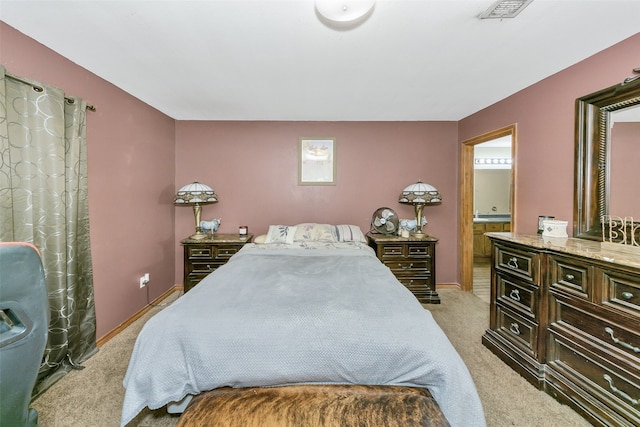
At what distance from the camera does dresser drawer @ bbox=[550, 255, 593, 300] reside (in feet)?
5.14

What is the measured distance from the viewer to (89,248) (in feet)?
7.09

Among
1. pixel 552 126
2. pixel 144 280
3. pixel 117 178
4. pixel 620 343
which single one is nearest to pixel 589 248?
pixel 620 343

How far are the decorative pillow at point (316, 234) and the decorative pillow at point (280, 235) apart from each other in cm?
7

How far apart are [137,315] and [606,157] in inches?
174

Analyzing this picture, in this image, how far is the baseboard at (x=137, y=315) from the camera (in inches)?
93.8

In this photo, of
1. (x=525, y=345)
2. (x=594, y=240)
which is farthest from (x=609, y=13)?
(x=525, y=345)

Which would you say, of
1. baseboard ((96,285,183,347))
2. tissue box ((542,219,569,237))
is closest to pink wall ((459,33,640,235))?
tissue box ((542,219,569,237))

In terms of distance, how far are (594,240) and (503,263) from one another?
23.4 inches

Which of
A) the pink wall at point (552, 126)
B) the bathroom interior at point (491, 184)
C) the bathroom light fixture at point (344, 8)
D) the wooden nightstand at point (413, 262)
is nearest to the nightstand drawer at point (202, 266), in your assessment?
the wooden nightstand at point (413, 262)

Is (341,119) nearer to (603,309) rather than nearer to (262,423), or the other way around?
(603,309)

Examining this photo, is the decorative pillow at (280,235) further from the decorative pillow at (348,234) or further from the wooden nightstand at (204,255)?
the decorative pillow at (348,234)

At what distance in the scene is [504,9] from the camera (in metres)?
1.48

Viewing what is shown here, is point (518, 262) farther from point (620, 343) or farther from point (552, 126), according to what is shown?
point (552, 126)

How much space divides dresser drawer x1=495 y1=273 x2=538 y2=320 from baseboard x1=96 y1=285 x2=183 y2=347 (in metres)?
3.50
